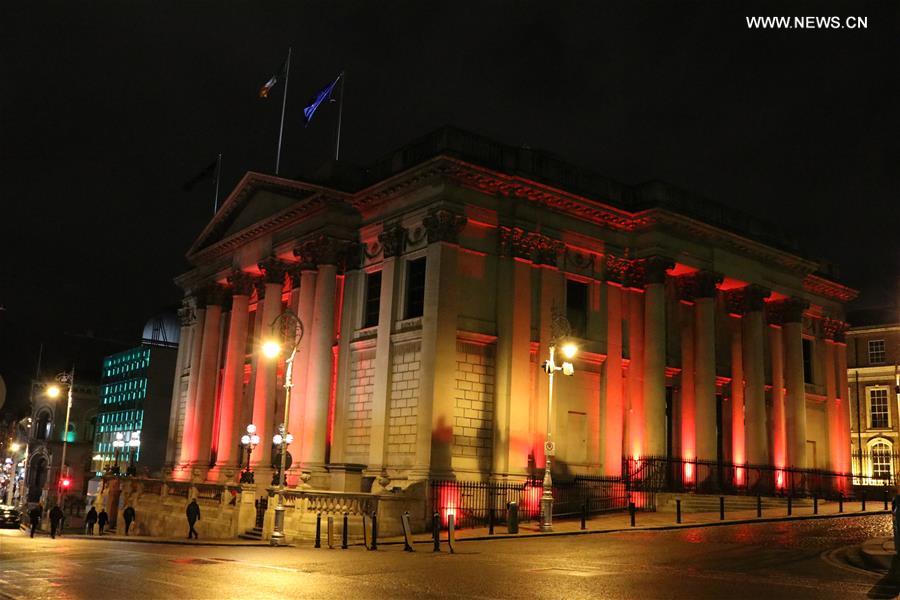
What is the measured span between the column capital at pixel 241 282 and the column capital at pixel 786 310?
27.2 meters

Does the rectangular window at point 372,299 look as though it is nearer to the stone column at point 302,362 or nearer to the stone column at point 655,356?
the stone column at point 302,362

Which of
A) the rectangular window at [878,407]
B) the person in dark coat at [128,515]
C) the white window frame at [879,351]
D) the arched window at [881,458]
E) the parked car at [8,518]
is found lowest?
the parked car at [8,518]

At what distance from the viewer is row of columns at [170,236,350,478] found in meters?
37.0

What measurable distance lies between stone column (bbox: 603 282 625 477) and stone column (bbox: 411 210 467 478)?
26.2ft

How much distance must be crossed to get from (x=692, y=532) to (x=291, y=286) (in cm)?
2307

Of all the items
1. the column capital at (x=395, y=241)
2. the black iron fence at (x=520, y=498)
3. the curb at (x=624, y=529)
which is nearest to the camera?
the curb at (x=624, y=529)

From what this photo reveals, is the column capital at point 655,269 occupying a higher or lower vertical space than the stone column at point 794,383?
higher

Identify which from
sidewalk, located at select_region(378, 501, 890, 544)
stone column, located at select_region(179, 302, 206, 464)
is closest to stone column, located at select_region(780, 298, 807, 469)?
sidewalk, located at select_region(378, 501, 890, 544)

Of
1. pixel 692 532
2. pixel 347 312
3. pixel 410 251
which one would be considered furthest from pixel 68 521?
pixel 692 532

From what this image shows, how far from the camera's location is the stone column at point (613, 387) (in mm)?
37000

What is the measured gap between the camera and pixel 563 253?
123ft

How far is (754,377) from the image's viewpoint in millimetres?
42344

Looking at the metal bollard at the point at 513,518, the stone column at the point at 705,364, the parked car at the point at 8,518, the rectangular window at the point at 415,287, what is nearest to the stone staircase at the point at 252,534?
the metal bollard at the point at 513,518

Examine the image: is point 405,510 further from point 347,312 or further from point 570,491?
Answer: point 347,312
